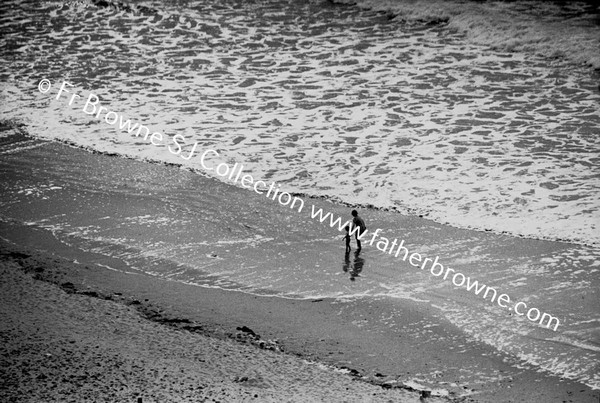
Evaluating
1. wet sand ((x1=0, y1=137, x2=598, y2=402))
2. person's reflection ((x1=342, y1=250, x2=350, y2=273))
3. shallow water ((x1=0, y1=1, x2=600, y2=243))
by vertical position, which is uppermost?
shallow water ((x1=0, y1=1, x2=600, y2=243))

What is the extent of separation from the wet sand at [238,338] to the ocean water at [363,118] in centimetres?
35

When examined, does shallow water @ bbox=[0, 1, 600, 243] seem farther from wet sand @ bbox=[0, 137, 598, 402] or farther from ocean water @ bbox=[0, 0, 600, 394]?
wet sand @ bbox=[0, 137, 598, 402]

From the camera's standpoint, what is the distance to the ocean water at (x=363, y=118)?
9.88m

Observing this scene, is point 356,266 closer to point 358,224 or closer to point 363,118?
point 358,224

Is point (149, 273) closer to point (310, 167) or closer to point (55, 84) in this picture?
point (310, 167)

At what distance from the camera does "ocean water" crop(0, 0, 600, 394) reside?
988 centimetres

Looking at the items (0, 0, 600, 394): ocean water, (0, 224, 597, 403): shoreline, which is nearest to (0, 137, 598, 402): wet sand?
(0, 224, 597, 403): shoreline

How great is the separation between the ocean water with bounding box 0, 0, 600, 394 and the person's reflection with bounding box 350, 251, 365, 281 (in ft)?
0.48

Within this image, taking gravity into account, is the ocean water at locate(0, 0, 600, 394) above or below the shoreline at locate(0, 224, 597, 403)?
above

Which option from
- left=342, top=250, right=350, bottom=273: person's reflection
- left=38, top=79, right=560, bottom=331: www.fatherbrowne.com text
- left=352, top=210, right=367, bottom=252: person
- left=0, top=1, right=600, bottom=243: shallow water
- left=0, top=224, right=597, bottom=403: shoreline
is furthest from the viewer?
left=0, top=1, right=600, bottom=243: shallow water

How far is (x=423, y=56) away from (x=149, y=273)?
37.5 feet

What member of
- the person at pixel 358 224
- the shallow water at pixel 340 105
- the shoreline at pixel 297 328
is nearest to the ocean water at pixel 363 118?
the shallow water at pixel 340 105

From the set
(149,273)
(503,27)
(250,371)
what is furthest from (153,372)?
(503,27)

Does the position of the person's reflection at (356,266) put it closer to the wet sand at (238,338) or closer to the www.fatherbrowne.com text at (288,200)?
the www.fatherbrowne.com text at (288,200)
